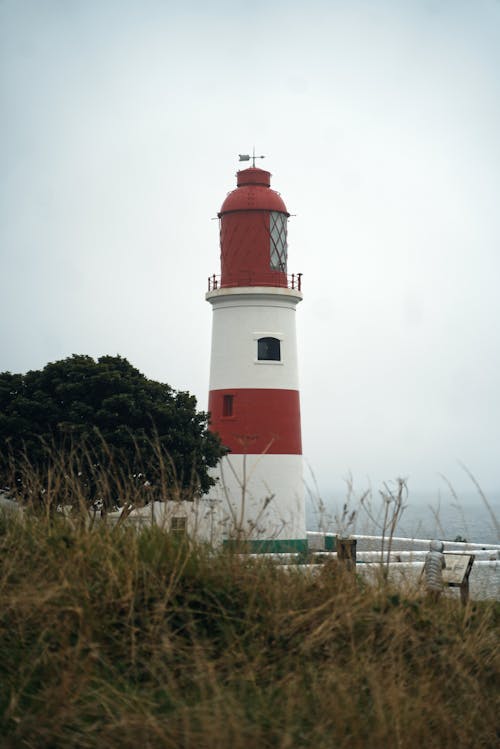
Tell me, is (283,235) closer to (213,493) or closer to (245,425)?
(245,425)

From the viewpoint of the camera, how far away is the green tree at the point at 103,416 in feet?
72.9

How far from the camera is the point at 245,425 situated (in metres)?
26.8

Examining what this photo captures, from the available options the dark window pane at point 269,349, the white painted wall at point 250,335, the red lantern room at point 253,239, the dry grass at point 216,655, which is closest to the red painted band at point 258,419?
the white painted wall at point 250,335

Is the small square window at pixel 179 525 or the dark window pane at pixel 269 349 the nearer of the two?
the small square window at pixel 179 525

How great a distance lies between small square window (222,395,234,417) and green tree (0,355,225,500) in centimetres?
201

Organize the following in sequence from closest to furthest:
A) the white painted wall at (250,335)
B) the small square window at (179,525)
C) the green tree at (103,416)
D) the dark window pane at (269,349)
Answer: the small square window at (179,525) < the green tree at (103,416) < the white painted wall at (250,335) < the dark window pane at (269,349)

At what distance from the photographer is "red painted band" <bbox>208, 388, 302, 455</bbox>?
26.8 metres

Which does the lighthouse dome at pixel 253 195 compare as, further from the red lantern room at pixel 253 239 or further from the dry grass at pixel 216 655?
the dry grass at pixel 216 655

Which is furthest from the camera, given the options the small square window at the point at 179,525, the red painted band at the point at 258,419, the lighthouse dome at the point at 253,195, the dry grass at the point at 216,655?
the lighthouse dome at the point at 253,195

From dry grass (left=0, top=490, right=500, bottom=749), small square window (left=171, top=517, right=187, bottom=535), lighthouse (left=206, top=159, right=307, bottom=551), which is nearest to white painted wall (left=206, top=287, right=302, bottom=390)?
lighthouse (left=206, top=159, right=307, bottom=551)

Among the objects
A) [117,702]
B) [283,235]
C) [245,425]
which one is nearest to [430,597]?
[117,702]

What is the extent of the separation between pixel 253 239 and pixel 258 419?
5.15 metres

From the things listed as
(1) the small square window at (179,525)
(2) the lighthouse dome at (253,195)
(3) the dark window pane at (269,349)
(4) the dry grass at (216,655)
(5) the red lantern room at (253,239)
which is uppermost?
(2) the lighthouse dome at (253,195)

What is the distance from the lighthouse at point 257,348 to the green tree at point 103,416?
6.37 ft
